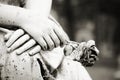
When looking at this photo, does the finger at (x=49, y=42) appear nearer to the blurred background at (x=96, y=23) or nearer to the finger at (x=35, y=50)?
the finger at (x=35, y=50)

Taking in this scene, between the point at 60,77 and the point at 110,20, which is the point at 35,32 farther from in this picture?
the point at 110,20

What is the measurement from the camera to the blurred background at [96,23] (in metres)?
11.4

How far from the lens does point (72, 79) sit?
2928 millimetres

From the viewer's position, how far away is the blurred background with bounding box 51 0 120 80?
37.4 ft

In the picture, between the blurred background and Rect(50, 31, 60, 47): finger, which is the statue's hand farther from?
the blurred background

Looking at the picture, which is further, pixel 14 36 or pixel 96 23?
pixel 96 23

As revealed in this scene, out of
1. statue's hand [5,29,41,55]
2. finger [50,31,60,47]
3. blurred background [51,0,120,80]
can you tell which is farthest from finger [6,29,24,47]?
blurred background [51,0,120,80]

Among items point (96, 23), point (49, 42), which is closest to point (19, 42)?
point (49, 42)

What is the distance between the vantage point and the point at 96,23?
12.8m

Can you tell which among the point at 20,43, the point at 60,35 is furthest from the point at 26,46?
the point at 60,35

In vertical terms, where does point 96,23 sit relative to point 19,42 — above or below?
above

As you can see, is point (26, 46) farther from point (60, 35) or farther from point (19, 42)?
point (60, 35)

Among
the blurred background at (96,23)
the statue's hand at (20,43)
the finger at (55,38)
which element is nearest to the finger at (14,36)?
the statue's hand at (20,43)

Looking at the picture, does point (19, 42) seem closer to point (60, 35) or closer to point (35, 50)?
point (35, 50)
